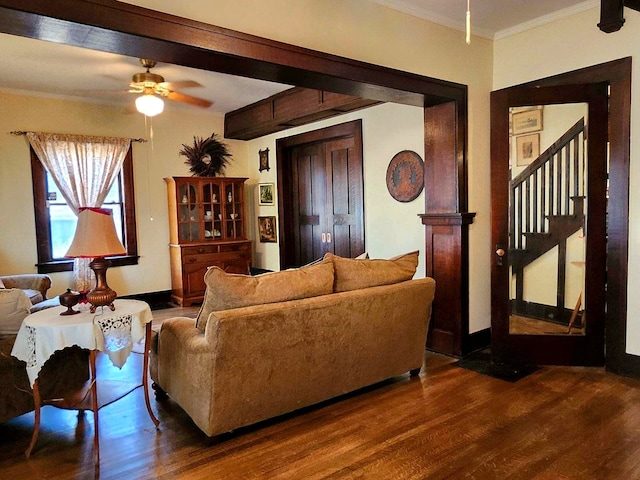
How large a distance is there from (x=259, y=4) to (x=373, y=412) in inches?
103

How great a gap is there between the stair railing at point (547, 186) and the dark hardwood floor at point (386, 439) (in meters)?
1.27

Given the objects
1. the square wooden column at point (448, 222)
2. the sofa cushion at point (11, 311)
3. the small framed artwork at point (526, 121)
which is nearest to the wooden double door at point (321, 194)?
the square wooden column at point (448, 222)

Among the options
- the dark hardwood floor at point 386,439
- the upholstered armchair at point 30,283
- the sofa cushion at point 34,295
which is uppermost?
the upholstered armchair at point 30,283

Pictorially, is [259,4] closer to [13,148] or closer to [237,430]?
[237,430]

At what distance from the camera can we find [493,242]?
12.3ft

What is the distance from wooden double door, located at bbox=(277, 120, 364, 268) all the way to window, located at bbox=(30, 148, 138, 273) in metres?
2.11

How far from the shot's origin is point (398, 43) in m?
3.32

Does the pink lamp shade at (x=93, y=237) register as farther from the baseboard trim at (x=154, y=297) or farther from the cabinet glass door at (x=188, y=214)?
the baseboard trim at (x=154, y=297)

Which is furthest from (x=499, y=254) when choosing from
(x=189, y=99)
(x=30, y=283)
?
(x=30, y=283)

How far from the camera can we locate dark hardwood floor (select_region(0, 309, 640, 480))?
7.36 ft

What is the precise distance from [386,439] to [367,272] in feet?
3.48

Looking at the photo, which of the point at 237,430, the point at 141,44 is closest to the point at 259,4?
the point at 141,44

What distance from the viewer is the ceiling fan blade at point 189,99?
4719 millimetres

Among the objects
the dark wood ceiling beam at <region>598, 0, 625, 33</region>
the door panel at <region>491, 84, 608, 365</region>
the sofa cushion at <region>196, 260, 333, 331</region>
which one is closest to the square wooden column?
the door panel at <region>491, 84, 608, 365</region>
